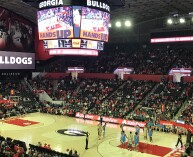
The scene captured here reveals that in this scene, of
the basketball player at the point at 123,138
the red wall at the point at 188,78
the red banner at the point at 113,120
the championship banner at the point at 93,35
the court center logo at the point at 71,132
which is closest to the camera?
the basketball player at the point at 123,138

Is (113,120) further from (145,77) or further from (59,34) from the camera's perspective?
(59,34)

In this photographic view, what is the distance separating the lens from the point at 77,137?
26016 millimetres

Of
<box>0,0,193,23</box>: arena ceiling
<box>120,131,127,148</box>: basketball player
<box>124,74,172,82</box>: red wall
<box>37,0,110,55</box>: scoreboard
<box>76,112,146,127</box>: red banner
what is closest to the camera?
<box>120,131,127,148</box>: basketball player

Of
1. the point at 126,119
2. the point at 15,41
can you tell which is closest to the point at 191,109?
the point at 126,119

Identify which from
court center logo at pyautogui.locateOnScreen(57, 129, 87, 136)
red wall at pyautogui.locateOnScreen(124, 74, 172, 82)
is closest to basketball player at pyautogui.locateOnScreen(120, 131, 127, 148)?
court center logo at pyautogui.locateOnScreen(57, 129, 87, 136)

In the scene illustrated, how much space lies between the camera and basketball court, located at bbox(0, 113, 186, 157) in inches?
852

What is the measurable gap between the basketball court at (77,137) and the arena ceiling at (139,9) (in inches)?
520

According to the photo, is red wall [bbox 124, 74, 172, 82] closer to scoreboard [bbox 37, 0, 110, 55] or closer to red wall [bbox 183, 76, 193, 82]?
red wall [bbox 183, 76, 193, 82]

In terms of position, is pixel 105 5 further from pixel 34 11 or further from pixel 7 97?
pixel 7 97

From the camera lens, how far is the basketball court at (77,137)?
21631 mm

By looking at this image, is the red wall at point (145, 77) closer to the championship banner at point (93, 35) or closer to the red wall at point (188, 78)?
the red wall at point (188, 78)

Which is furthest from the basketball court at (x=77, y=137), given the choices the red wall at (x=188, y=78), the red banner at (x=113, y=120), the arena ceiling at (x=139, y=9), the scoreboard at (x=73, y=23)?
the red wall at (x=188, y=78)

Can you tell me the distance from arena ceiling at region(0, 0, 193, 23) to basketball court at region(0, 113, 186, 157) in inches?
520

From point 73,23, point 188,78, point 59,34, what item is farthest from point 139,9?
point 59,34
